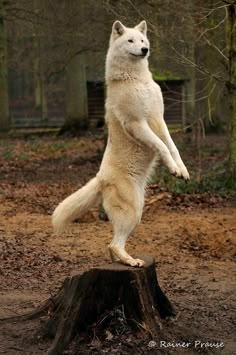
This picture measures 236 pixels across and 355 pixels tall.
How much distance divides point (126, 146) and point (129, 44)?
3.16ft

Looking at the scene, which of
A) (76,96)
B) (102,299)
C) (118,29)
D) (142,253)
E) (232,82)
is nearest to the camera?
(102,299)

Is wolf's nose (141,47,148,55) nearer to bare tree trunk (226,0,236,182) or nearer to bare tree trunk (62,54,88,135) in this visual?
bare tree trunk (226,0,236,182)

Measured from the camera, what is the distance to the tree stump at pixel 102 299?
5.53 meters

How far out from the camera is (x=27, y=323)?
19.8ft

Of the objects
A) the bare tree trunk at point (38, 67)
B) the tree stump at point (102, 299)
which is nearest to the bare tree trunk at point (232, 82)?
the tree stump at point (102, 299)

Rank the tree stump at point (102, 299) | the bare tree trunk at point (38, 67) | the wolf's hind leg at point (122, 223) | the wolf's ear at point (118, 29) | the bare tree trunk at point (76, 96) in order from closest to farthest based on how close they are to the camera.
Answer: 1. the tree stump at point (102, 299)
2. the wolf's hind leg at point (122, 223)
3. the wolf's ear at point (118, 29)
4. the bare tree trunk at point (38, 67)
5. the bare tree trunk at point (76, 96)

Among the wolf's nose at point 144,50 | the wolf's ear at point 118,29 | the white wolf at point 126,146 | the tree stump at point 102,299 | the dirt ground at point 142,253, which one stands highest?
the wolf's ear at point 118,29

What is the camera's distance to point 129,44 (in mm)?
5867

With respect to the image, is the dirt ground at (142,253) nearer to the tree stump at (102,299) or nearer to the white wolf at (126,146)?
the tree stump at (102,299)

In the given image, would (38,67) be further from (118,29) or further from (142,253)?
(118,29)

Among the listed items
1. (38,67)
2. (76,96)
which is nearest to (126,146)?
(76,96)

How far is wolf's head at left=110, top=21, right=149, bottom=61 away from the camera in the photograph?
5845 mm

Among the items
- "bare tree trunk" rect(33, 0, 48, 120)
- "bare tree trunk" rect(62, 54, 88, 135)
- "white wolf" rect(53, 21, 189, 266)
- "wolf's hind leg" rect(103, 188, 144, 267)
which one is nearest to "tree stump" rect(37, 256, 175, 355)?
"wolf's hind leg" rect(103, 188, 144, 267)

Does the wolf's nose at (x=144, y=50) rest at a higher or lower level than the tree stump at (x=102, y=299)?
higher
